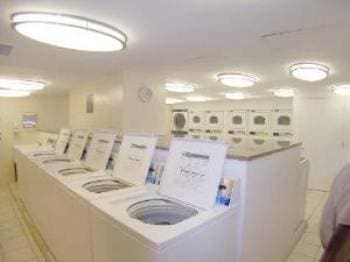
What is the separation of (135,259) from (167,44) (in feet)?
6.03

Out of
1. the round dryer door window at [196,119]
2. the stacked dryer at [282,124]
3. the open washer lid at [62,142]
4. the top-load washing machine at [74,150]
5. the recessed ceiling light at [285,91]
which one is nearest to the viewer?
the top-load washing machine at [74,150]

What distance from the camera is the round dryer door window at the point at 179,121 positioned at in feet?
26.6

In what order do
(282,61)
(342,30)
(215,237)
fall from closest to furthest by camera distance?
(215,237), (342,30), (282,61)

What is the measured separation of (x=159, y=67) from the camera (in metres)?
3.38

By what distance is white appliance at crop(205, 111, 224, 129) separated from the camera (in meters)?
7.05

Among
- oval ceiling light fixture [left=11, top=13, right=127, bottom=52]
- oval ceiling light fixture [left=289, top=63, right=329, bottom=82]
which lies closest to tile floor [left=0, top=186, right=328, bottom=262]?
oval ceiling light fixture [left=289, top=63, right=329, bottom=82]

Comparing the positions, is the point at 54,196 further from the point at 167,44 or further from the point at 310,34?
the point at 310,34

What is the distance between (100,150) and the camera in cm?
272

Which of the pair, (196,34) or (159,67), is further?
(159,67)

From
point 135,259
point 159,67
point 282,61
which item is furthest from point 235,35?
point 135,259

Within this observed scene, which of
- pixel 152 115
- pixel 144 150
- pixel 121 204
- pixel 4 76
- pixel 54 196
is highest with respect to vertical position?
pixel 4 76

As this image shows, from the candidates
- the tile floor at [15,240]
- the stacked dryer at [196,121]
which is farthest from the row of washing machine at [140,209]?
the stacked dryer at [196,121]

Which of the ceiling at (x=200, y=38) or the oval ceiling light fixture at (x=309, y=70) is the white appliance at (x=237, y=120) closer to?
the ceiling at (x=200, y=38)

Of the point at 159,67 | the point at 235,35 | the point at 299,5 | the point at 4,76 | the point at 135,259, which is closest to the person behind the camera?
the point at 135,259
